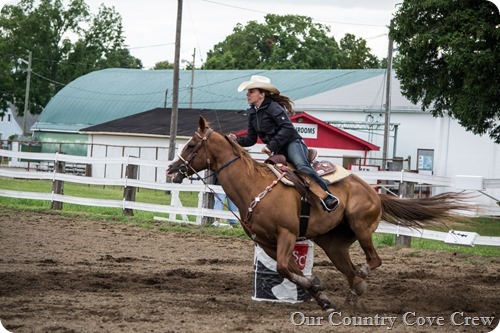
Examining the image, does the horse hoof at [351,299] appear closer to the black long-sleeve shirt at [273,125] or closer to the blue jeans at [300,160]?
the blue jeans at [300,160]

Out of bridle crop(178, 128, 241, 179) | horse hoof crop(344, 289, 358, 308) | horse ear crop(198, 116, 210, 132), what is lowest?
horse hoof crop(344, 289, 358, 308)

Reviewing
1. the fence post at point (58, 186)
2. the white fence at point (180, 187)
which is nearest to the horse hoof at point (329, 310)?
the white fence at point (180, 187)

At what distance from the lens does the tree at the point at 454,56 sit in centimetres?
2044

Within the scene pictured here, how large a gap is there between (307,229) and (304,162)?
74 centimetres

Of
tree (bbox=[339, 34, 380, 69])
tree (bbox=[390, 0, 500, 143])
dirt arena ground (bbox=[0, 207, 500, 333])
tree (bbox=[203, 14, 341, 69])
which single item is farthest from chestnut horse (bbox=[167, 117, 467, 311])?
tree (bbox=[339, 34, 380, 69])

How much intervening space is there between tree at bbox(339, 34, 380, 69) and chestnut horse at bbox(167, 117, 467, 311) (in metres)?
57.3

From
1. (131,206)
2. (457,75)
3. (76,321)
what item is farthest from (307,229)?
(457,75)

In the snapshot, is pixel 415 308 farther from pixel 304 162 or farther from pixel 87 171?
pixel 87 171

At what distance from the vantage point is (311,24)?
5969 centimetres

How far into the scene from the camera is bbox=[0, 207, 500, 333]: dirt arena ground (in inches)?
306

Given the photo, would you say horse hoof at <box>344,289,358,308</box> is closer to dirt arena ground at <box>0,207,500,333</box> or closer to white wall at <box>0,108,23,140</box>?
dirt arena ground at <box>0,207,500,333</box>

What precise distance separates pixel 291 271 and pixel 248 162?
1.30 m

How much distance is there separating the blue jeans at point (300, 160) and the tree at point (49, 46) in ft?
186

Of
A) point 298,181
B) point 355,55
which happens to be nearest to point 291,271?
point 298,181
